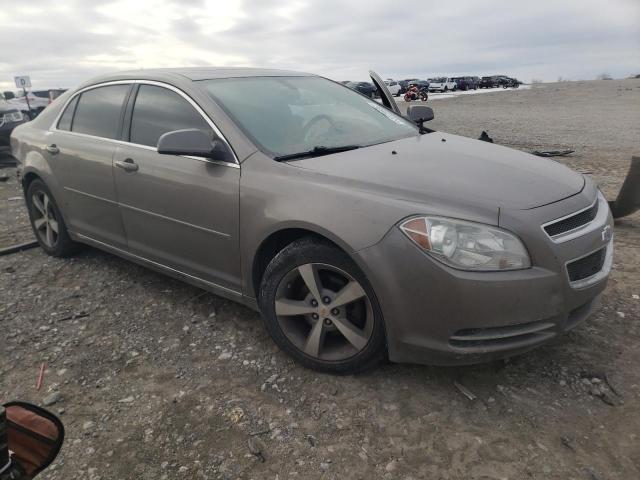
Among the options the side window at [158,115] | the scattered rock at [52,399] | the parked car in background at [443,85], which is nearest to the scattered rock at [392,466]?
the scattered rock at [52,399]

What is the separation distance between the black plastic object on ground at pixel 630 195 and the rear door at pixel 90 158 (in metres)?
4.36

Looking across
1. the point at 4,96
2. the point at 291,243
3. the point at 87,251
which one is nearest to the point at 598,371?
the point at 291,243

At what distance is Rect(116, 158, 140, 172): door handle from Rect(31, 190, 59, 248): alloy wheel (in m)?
1.36

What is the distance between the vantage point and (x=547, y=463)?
6.81 ft

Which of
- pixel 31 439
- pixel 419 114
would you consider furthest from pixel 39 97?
pixel 31 439

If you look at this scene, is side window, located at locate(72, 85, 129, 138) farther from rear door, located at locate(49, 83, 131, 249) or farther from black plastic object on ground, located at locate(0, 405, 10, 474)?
black plastic object on ground, located at locate(0, 405, 10, 474)

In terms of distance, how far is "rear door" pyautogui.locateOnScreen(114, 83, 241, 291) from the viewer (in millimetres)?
2955

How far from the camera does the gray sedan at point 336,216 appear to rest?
7.35ft

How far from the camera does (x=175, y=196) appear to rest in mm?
3164

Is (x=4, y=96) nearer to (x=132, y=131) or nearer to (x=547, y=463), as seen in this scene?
(x=132, y=131)

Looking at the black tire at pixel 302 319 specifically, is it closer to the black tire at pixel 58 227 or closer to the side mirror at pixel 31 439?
A: the side mirror at pixel 31 439

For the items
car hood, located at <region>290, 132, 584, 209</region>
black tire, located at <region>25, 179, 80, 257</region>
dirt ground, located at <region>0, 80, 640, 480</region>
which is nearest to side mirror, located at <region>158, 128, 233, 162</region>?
car hood, located at <region>290, 132, 584, 209</region>

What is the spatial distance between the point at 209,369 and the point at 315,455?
0.93m

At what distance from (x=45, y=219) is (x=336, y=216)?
11.2ft
